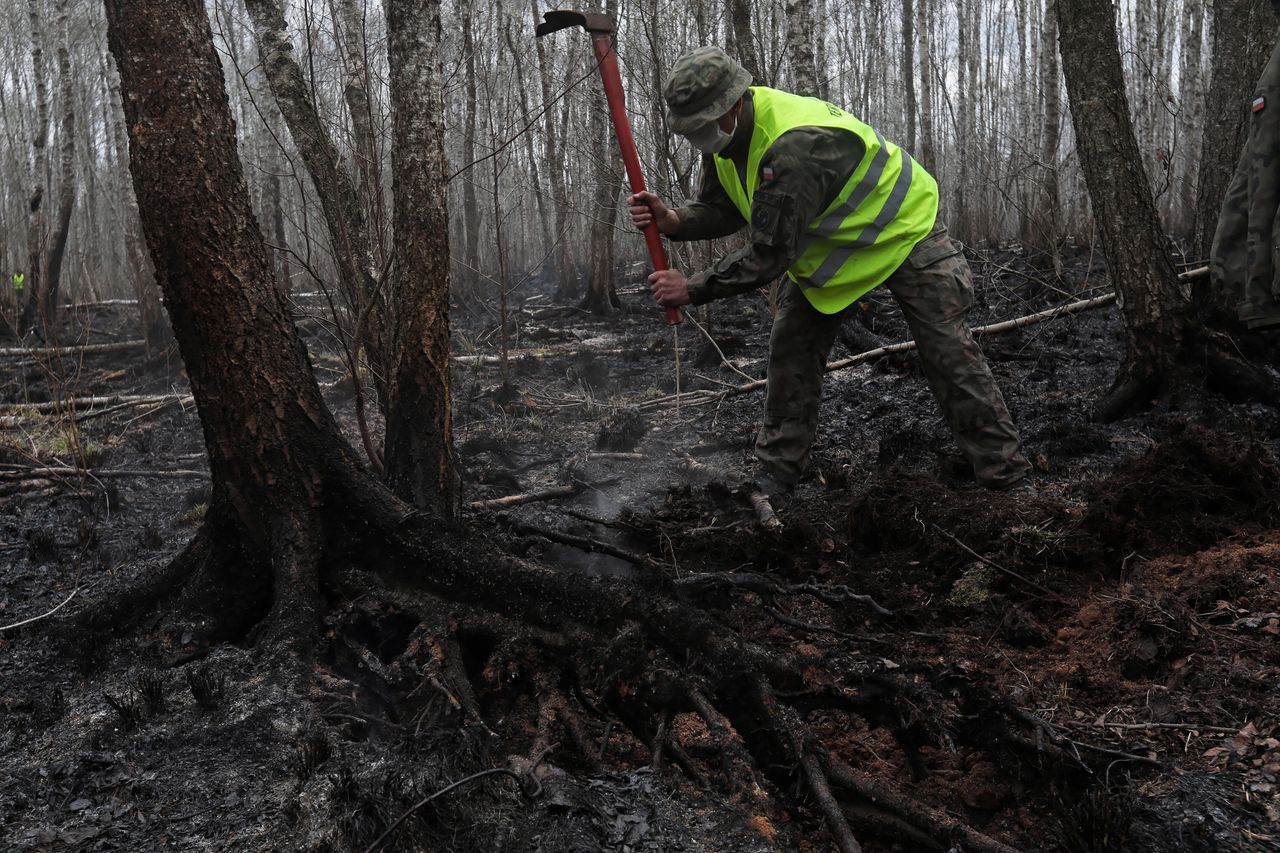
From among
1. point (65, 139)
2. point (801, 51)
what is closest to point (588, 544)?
point (801, 51)

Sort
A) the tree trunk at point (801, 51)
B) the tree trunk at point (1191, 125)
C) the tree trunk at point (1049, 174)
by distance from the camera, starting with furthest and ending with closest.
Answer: the tree trunk at point (1191, 125) < the tree trunk at point (1049, 174) < the tree trunk at point (801, 51)

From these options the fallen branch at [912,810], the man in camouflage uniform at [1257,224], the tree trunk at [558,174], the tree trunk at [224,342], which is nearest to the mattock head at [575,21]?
the tree trunk at [224,342]

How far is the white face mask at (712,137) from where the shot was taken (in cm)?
329

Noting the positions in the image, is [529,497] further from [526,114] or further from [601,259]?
[601,259]

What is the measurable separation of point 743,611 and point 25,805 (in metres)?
1.98

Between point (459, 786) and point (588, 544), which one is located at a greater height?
point (588, 544)

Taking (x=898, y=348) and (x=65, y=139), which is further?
(x=65, y=139)

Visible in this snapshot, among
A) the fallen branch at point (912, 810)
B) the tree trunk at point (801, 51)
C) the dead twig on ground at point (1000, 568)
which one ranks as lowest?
the fallen branch at point (912, 810)

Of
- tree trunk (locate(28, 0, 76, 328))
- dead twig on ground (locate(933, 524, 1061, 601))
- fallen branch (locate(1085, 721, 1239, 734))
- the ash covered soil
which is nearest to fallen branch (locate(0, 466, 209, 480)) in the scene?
the ash covered soil

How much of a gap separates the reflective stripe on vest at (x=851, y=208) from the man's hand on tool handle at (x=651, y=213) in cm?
28

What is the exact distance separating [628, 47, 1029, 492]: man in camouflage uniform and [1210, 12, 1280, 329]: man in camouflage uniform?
3.78 ft

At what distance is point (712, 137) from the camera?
3.32m

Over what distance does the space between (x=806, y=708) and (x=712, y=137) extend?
2.10m

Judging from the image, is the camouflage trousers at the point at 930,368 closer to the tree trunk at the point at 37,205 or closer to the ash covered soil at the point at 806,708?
the ash covered soil at the point at 806,708
